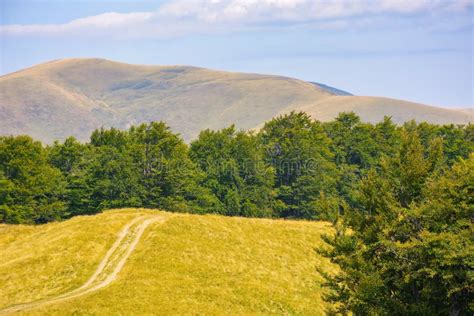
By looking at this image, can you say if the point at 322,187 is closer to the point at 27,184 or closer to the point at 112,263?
the point at 27,184

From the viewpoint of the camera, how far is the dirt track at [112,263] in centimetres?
4283

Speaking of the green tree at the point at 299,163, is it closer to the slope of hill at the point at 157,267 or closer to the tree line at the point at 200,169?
the tree line at the point at 200,169

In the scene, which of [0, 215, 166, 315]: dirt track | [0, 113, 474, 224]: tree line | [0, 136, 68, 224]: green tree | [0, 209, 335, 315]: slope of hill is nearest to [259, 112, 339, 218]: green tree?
[0, 113, 474, 224]: tree line

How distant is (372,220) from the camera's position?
36781 millimetres

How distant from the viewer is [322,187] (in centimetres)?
11281

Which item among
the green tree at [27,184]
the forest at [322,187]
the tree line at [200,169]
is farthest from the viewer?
the tree line at [200,169]

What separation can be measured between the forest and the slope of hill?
485cm

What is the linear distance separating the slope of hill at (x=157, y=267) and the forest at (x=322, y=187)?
4.85m

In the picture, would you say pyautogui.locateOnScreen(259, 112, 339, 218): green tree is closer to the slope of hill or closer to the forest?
the forest

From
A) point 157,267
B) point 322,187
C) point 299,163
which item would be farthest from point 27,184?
point 322,187

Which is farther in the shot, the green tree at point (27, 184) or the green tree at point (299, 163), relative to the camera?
the green tree at point (299, 163)

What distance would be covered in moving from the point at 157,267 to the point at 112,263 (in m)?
4.16

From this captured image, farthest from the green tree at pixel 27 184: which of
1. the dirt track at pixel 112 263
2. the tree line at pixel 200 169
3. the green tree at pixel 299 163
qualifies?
the green tree at pixel 299 163

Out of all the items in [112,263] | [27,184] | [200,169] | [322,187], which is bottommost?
[112,263]
